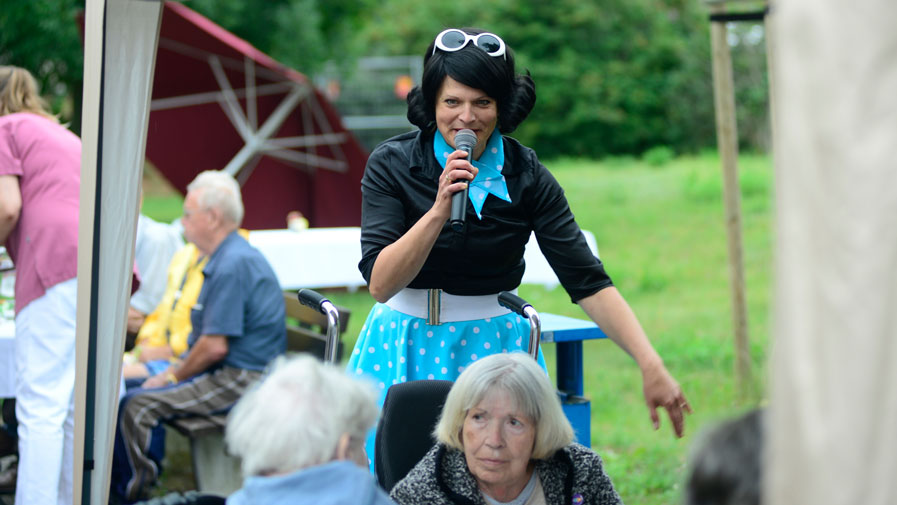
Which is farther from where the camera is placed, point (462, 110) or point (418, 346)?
point (418, 346)

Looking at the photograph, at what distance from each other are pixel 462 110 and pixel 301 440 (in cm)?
110

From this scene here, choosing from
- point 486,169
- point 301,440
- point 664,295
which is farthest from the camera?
point 664,295

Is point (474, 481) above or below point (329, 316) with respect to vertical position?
below

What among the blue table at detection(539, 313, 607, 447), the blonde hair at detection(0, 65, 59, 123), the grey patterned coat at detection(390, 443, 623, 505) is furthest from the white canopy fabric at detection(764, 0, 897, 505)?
the blonde hair at detection(0, 65, 59, 123)

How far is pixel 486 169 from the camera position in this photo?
2.72 meters

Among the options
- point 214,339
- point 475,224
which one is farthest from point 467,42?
point 214,339

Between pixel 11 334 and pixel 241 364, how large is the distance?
1.06 metres

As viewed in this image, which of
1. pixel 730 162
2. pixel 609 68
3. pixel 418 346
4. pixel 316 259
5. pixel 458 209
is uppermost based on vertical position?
pixel 609 68

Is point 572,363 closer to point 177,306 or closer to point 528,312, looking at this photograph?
point 528,312

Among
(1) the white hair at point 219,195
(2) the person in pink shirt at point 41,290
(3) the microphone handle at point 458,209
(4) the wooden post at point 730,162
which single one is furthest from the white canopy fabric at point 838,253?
(4) the wooden post at point 730,162

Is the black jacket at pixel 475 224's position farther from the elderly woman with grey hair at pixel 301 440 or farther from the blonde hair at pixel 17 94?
the blonde hair at pixel 17 94

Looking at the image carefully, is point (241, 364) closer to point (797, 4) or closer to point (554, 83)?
point (797, 4)

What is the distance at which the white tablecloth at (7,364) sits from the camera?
13.7ft

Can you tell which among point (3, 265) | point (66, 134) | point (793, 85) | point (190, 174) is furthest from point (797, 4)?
point (190, 174)
